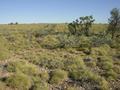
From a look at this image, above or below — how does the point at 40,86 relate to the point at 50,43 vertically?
above

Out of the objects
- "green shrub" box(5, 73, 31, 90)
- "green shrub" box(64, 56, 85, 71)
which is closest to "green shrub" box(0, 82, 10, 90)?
"green shrub" box(5, 73, 31, 90)

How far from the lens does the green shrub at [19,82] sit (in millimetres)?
10344

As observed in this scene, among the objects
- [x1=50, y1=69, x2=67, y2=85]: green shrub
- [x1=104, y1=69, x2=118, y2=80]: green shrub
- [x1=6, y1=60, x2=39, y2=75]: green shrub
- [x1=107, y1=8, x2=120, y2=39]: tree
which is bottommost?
[x1=104, y1=69, x2=118, y2=80]: green shrub

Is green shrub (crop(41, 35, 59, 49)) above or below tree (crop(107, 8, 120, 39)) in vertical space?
below

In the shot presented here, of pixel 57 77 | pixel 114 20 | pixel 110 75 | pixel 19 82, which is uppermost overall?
pixel 114 20

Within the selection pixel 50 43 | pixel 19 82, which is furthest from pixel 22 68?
pixel 50 43

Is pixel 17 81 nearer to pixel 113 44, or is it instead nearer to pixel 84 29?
pixel 113 44

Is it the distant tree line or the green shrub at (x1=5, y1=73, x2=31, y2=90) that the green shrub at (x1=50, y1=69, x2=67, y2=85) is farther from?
the distant tree line

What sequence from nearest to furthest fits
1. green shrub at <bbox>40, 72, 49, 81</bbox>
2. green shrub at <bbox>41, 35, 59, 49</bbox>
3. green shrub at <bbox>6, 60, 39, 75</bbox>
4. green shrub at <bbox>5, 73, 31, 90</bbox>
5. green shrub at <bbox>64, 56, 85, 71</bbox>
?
green shrub at <bbox>5, 73, 31, 90</bbox>, green shrub at <bbox>40, 72, 49, 81</bbox>, green shrub at <bbox>6, 60, 39, 75</bbox>, green shrub at <bbox>64, 56, 85, 71</bbox>, green shrub at <bbox>41, 35, 59, 49</bbox>

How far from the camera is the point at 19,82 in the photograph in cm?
1055

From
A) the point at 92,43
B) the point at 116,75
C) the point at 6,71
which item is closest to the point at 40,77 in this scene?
the point at 6,71

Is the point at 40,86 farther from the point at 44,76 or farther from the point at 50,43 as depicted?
the point at 50,43

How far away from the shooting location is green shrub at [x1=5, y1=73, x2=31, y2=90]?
1034 cm

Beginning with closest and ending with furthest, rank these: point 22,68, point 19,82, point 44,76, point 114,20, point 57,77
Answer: point 19,82, point 57,77, point 44,76, point 22,68, point 114,20
